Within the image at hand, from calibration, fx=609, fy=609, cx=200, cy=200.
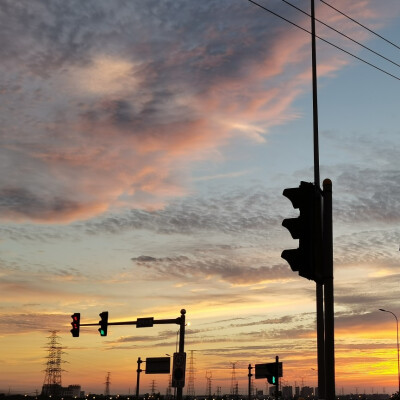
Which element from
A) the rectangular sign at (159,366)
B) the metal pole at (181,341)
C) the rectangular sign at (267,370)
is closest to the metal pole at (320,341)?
the metal pole at (181,341)

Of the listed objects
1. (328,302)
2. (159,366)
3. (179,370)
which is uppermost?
(328,302)

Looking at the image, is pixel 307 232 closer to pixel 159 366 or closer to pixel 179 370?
pixel 179 370

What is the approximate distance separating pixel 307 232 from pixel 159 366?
29316 mm

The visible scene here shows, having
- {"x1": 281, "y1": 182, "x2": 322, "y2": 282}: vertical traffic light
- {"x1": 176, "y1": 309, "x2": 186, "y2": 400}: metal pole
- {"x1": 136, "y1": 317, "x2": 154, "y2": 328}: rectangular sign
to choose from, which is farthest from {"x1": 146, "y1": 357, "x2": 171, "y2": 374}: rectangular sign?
{"x1": 281, "y1": 182, "x2": 322, "y2": 282}: vertical traffic light

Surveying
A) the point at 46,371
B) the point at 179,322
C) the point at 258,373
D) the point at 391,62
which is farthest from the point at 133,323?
the point at 46,371

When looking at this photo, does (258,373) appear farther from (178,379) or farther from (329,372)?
(329,372)

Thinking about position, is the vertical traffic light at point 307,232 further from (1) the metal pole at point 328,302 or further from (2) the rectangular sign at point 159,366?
(2) the rectangular sign at point 159,366

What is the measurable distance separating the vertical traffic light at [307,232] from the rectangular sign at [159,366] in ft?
92.9

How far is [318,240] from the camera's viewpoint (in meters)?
8.20

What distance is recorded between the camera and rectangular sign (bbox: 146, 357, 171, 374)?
35188 mm

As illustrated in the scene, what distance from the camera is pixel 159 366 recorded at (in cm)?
3578

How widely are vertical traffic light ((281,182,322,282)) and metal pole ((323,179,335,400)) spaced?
83 mm

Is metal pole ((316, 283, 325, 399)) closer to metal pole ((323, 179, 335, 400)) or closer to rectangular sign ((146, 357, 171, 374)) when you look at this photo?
metal pole ((323, 179, 335, 400))

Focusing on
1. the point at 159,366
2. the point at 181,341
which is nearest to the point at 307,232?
the point at 181,341
